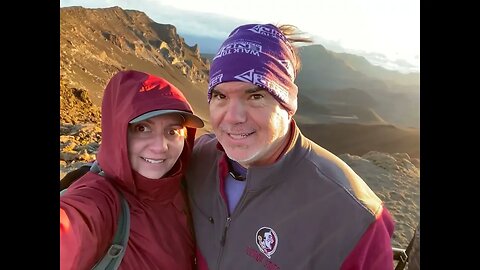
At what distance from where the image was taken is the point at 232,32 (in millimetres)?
1253

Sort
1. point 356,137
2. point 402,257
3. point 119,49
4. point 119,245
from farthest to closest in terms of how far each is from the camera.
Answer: point 119,49
point 356,137
point 402,257
point 119,245

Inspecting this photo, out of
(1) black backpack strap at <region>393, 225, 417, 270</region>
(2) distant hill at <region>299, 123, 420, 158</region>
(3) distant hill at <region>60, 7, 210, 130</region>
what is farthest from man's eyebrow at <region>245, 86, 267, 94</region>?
(3) distant hill at <region>60, 7, 210, 130</region>

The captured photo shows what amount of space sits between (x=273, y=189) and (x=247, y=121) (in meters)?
0.19

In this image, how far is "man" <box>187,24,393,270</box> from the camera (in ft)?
3.42

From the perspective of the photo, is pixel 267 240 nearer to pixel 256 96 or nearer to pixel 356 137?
pixel 256 96

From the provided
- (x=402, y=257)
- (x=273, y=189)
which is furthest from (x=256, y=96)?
(x=402, y=257)

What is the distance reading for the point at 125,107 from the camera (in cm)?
116

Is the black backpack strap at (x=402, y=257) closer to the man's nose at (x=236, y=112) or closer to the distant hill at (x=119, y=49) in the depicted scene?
the man's nose at (x=236, y=112)
